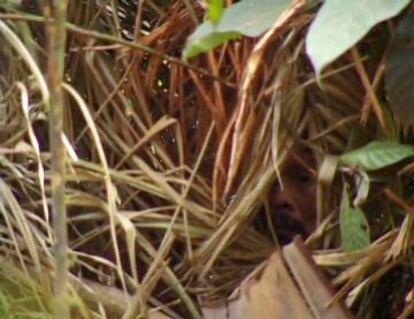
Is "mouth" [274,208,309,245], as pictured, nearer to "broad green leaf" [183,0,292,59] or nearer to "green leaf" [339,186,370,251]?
"green leaf" [339,186,370,251]

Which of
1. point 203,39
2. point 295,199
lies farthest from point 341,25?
point 295,199

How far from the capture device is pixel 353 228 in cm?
70

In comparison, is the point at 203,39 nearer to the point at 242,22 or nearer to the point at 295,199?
the point at 242,22

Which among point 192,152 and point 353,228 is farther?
point 192,152

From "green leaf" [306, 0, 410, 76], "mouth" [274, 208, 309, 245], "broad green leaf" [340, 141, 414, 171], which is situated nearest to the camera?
"green leaf" [306, 0, 410, 76]

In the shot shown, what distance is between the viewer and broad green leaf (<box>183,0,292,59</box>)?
2.04 ft

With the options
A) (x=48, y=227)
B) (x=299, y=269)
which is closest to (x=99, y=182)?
(x=48, y=227)

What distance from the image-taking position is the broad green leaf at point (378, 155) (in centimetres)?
68

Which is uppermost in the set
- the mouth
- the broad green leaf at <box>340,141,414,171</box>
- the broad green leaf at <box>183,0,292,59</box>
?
the broad green leaf at <box>183,0,292,59</box>

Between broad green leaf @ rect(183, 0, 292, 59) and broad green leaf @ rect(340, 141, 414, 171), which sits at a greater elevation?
broad green leaf @ rect(183, 0, 292, 59)

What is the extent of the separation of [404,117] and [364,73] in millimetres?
57

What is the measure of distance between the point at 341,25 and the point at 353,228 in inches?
6.9

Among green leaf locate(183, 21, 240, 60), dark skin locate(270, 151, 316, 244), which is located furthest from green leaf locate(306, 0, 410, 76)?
dark skin locate(270, 151, 316, 244)

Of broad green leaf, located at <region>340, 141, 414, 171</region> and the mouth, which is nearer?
broad green leaf, located at <region>340, 141, 414, 171</region>
